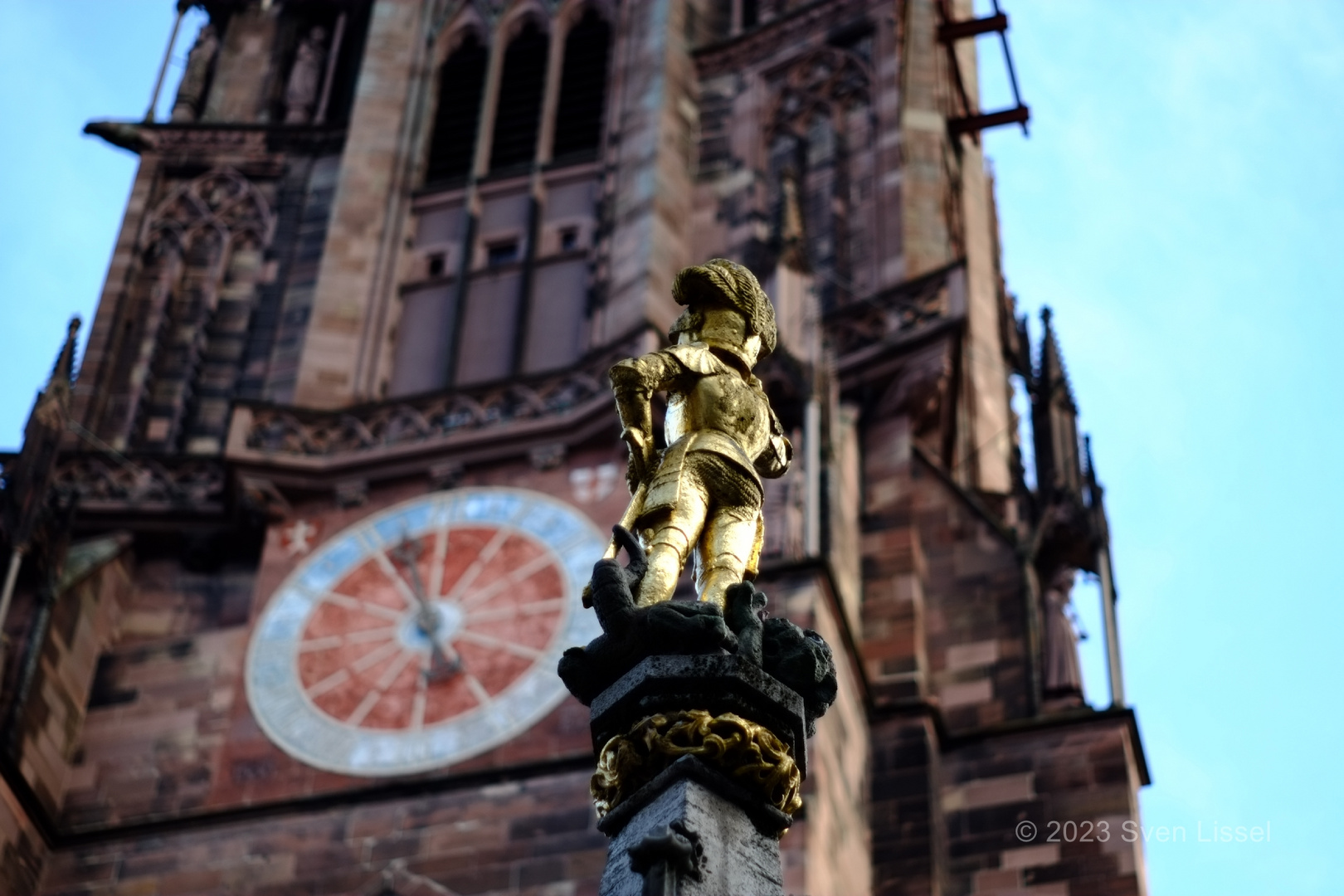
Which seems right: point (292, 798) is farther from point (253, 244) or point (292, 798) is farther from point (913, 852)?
point (253, 244)

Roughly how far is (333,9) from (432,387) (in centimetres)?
791

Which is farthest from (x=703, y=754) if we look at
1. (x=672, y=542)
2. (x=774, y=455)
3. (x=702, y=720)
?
(x=774, y=455)

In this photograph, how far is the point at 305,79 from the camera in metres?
30.5

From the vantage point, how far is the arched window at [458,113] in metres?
28.4

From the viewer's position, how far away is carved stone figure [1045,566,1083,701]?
22094 millimetres

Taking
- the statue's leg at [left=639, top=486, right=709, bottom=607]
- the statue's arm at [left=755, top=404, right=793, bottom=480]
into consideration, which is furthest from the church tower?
the statue's leg at [left=639, top=486, right=709, bottom=607]

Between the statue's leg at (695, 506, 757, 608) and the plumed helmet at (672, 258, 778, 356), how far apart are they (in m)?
0.86

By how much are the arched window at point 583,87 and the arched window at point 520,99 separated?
251 mm

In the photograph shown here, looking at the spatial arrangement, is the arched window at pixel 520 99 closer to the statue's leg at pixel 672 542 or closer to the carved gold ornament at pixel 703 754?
the statue's leg at pixel 672 542

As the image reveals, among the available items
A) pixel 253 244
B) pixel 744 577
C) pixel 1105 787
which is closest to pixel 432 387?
pixel 253 244

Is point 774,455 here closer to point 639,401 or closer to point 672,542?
point 639,401

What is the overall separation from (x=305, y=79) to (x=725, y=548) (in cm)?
2214

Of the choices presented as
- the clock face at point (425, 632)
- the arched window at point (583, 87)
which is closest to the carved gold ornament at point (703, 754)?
the clock face at point (425, 632)

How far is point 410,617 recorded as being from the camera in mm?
22125
